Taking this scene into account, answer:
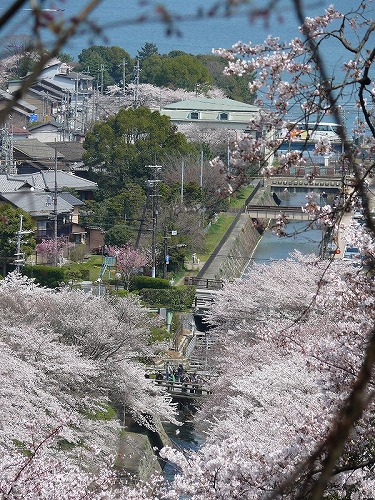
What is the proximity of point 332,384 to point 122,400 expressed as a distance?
8750 mm

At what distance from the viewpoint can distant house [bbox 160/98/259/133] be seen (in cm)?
4428

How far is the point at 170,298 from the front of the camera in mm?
21859

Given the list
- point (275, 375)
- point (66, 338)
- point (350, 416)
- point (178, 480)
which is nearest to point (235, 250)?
point (66, 338)

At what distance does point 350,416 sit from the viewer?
1.30 m

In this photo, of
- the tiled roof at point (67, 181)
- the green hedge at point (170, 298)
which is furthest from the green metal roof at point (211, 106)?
the green hedge at point (170, 298)

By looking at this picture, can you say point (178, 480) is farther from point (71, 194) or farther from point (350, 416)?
point (71, 194)

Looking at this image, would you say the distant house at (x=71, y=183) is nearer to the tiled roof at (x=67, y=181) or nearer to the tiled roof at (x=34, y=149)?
the tiled roof at (x=67, y=181)

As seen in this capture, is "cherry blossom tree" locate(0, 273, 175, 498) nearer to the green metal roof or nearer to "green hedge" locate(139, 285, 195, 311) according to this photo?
"green hedge" locate(139, 285, 195, 311)

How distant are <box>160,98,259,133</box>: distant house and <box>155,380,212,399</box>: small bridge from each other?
28375mm

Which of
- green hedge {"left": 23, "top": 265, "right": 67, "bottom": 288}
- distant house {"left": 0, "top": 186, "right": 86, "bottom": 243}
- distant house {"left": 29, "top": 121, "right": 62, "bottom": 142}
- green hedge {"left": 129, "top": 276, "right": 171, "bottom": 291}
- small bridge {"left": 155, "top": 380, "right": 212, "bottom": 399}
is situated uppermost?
distant house {"left": 29, "top": 121, "right": 62, "bottom": 142}

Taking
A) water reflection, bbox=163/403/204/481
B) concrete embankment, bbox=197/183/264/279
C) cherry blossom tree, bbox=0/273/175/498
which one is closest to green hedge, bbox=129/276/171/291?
concrete embankment, bbox=197/183/264/279

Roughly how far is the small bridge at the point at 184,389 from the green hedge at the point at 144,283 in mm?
6377

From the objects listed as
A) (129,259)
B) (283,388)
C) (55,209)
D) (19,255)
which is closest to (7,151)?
(55,209)

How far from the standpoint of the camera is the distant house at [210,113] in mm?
44281
